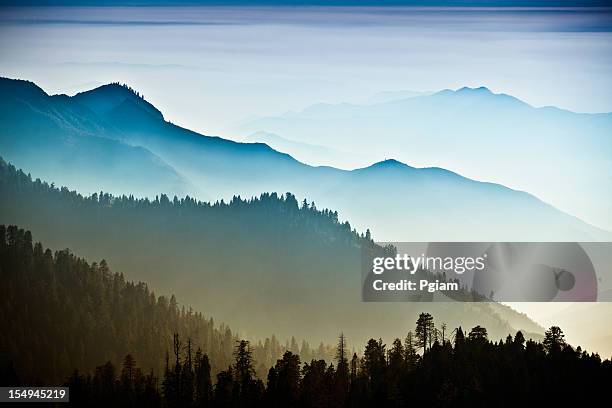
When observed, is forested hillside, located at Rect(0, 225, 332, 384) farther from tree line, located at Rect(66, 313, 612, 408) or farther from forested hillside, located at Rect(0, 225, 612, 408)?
tree line, located at Rect(66, 313, 612, 408)

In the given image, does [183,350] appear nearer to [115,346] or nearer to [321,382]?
[115,346]

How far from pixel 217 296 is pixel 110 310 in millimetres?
83935

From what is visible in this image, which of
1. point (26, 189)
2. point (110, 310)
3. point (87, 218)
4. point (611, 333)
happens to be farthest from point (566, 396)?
point (87, 218)

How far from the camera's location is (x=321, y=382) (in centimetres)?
6166
